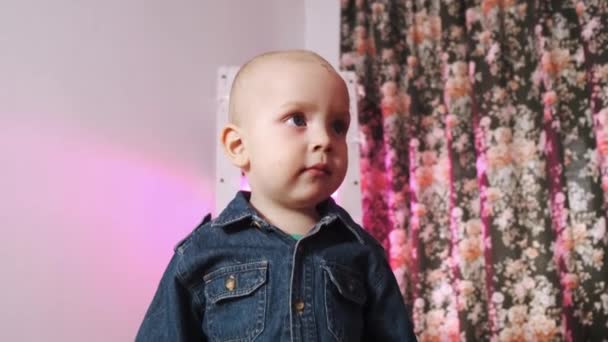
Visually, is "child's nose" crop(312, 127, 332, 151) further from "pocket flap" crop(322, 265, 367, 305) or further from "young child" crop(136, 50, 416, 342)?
"pocket flap" crop(322, 265, 367, 305)

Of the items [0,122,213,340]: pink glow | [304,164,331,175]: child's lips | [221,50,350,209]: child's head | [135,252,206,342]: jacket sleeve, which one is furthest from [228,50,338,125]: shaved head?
[0,122,213,340]: pink glow

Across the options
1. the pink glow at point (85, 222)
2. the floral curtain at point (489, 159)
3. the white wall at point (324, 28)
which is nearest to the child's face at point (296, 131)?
the pink glow at point (85, 222)

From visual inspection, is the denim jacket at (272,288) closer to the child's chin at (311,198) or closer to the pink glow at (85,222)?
the child's chin at (311,198)

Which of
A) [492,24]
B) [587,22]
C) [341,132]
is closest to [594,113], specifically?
[587,22]

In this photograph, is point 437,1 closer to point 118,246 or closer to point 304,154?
point 118,246

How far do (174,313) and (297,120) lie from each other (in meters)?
0.30

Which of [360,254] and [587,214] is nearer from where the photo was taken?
[360,254]

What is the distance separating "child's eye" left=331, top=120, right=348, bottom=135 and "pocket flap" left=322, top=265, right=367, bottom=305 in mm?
187

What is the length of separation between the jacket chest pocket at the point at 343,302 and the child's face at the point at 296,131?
0.34ft

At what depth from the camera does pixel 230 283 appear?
70cm

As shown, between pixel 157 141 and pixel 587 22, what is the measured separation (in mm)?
1545

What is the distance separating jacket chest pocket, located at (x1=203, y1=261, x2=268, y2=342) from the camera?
2.24ft

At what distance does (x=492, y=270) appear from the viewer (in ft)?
6.18

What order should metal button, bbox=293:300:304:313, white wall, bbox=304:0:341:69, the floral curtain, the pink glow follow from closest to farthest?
metal button, bbox=293:300:304:313
the pink glow
the floral curtain
white wall, bbox=304:0:341:69
